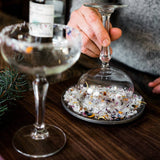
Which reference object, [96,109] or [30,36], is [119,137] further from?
[30,36]

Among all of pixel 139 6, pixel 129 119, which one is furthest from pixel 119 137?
pixel 139 6

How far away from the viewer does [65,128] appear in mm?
448

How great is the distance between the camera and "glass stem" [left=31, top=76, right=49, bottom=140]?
0.37 m

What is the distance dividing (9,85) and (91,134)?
0.62ft

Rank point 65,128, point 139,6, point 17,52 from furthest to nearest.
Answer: point 139,6 → point 65,128 → point 17,52

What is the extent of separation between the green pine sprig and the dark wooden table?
1.2 inches

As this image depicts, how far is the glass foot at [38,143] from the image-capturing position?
14.9 inches

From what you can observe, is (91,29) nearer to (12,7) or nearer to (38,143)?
(38,143)

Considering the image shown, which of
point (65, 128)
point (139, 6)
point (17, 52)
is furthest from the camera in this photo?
point (139, 6)

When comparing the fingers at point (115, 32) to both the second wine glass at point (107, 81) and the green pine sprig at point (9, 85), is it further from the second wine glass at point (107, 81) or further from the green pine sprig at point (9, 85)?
the green pine sprig at point (9, 85)

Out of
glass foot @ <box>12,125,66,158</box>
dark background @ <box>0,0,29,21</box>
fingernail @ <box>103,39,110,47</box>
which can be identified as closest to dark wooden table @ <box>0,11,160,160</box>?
glass foot @ <box>12,125,66,158</box>

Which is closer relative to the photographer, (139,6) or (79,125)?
(79,125)

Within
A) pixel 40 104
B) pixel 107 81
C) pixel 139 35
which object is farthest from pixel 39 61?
pixel 139 35

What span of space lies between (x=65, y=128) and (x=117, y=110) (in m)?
0.11
